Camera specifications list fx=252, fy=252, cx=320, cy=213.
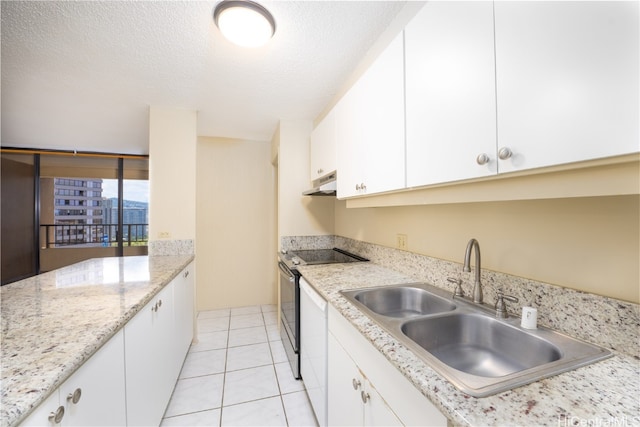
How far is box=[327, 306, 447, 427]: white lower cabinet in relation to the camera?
665mm

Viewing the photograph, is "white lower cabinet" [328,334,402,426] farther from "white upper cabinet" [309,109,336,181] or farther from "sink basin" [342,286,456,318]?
"white upper cabinet" [309,109,336,181]

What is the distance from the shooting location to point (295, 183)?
2705mm

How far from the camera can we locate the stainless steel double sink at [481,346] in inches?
24.4

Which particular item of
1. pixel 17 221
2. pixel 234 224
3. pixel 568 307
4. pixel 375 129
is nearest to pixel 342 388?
pixel 568 307

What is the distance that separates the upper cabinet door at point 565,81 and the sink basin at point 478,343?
0.61 metres

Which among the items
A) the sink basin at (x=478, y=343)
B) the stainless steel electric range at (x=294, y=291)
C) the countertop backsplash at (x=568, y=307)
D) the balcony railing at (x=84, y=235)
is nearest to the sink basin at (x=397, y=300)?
the countertop backsplash at (x=568, y=307)

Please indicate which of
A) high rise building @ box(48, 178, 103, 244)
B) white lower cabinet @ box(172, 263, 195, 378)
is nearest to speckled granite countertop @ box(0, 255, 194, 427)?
white lower cabinet @ box(172, 263, 195, 378)

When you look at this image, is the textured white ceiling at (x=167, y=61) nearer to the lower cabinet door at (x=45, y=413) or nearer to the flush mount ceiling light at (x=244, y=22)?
the flush mount ceiling light at (x=244, y=22)

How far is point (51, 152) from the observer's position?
3725 millimetres

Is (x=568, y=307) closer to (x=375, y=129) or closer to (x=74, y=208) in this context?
(x=375, y=129)

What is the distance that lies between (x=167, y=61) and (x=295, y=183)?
1.45 metres

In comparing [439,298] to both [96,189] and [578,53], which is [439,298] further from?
[96,189]

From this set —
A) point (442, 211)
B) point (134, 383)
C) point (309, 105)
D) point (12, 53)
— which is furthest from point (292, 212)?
point (12, 53)

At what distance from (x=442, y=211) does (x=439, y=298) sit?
460mm
